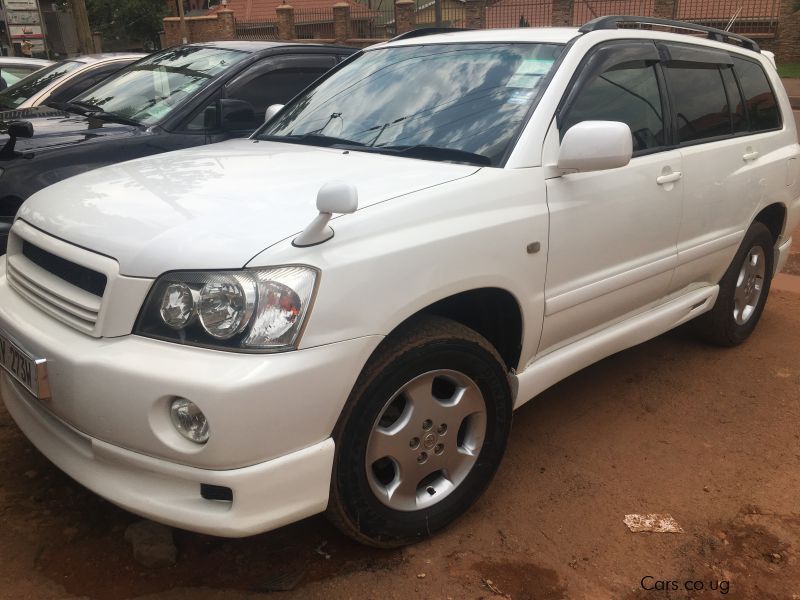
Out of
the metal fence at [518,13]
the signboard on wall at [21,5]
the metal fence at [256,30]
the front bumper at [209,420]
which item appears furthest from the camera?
the metal fence at [256,30]

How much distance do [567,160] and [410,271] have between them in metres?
0.85

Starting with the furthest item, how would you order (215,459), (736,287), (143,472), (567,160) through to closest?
(736,287)
(567,160)
(143,472)
(215,459)

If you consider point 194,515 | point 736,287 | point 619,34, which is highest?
point 619,34

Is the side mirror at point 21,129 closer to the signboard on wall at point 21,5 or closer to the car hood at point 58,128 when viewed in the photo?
the car hood at point 58,128

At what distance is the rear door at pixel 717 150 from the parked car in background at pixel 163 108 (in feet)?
8.78

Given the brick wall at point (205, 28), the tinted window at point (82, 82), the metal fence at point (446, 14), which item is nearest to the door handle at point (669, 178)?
the tinted window at point (82, 82)

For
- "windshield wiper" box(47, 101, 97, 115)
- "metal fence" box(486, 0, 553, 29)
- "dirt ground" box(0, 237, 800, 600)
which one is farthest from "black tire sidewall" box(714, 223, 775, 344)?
"metal fence" box(486, 0, 553, 29)

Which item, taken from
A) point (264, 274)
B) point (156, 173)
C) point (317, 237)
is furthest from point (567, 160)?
point (156, 173)

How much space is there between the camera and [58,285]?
2396 millimetres

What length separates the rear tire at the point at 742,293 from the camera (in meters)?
4.20

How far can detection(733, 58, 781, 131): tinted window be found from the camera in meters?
4.17

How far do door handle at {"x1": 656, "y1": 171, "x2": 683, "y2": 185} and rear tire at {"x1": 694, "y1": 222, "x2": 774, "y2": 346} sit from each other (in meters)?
0.95

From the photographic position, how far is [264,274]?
2.08m

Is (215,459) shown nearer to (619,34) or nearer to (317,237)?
(317,237)
